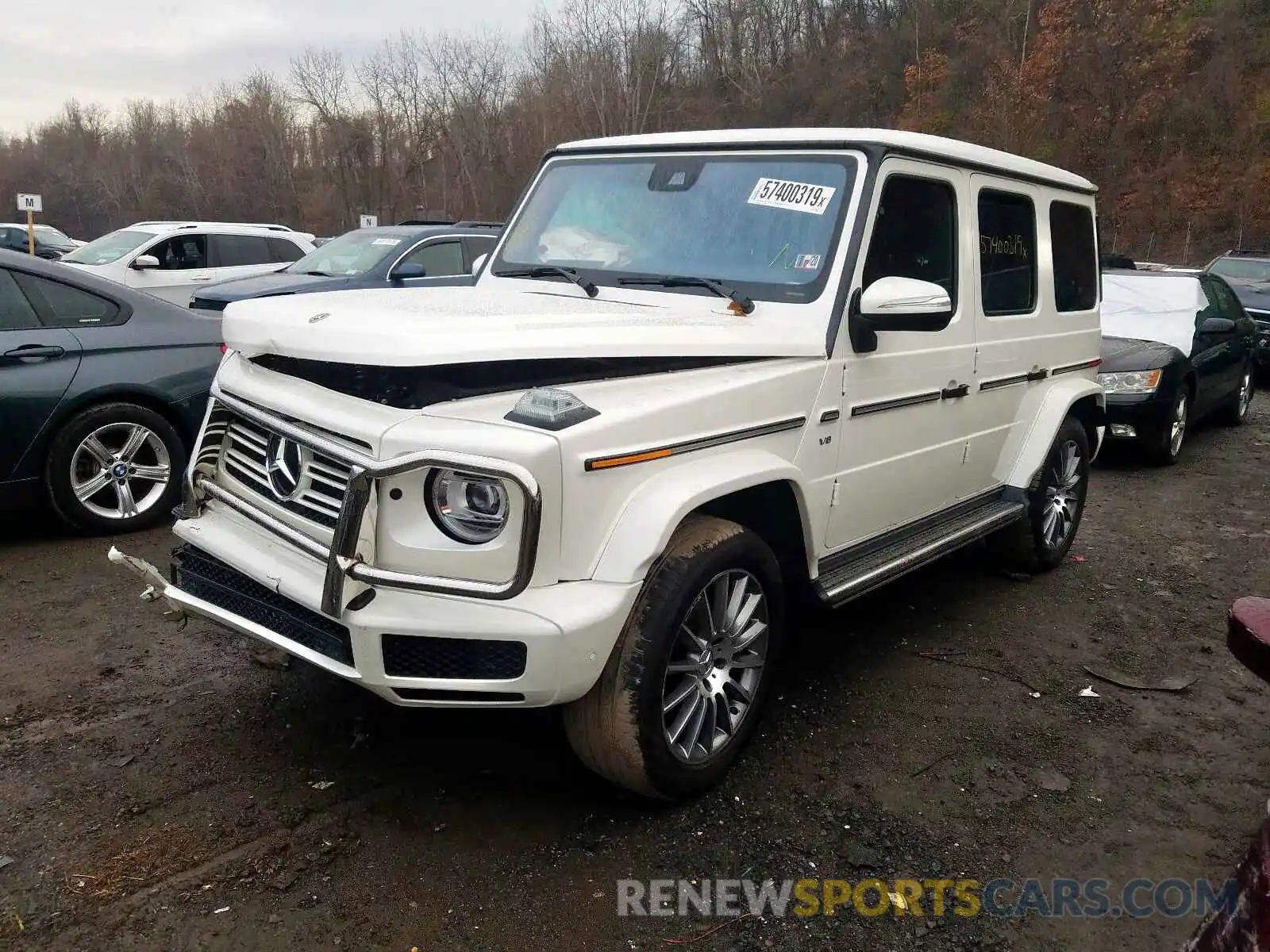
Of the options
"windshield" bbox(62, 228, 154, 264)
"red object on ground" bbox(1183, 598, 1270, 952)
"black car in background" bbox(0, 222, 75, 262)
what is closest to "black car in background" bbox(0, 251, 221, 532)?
"red object on ground" bbox(1183, 598, 1270, 952)

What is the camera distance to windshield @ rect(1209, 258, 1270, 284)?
14875 mm

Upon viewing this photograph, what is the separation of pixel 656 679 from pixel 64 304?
14.3 feet

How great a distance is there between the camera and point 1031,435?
5035 mm

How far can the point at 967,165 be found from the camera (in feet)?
14.1

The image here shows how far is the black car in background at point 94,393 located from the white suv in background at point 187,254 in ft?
26.0

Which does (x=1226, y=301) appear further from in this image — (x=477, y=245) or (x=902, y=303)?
(x=902, y=303)

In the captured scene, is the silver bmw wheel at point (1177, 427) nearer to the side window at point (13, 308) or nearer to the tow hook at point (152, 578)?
the tow hook at point (152, 578)

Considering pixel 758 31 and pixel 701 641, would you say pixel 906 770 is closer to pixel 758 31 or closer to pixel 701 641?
pixel 701 641

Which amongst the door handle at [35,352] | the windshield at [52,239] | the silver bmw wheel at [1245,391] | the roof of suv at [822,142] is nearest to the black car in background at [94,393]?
the door handle at [35,352]

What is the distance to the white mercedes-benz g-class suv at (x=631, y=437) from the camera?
2545 mm

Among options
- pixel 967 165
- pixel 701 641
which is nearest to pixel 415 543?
pixel 701 641

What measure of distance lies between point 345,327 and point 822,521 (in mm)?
1770

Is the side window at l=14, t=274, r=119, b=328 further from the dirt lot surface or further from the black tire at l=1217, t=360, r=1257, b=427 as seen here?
the black tire at l=1217, t=360, r=1257, b=427

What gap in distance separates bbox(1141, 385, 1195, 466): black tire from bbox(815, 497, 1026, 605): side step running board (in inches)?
163
